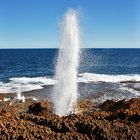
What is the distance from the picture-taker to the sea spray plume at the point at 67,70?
24.3 metres

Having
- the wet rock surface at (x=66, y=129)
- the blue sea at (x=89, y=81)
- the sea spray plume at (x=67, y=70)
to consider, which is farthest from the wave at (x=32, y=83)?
the wet rock surface at (x=66, y=129)

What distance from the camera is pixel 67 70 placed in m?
25.1

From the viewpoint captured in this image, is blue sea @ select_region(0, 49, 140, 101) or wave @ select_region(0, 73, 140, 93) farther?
wave @ select_region(0, 73, 140, 93)

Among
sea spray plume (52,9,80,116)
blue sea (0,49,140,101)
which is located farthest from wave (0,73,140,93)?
sea spray plume (52,9,80,116)

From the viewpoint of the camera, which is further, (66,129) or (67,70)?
(67,70)

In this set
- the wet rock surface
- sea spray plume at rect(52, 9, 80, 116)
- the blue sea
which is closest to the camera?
the wet rock surface

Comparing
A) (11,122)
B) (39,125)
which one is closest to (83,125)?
(39,125)

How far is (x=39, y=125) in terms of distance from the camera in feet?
44.7

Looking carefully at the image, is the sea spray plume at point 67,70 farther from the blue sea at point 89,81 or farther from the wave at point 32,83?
the wave at point 32,83

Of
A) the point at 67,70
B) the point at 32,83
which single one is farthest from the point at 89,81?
the point at 67,70

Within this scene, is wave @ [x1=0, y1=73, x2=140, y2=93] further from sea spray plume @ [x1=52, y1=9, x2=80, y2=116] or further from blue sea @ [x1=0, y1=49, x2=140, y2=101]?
sea spray plume @ [x1=52, y1=9, x2=80, y2=116]

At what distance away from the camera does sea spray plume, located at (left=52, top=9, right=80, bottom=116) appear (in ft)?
79.8

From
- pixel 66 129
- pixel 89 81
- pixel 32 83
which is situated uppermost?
pixel 66 129

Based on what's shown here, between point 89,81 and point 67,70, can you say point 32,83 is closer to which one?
point 89,81
